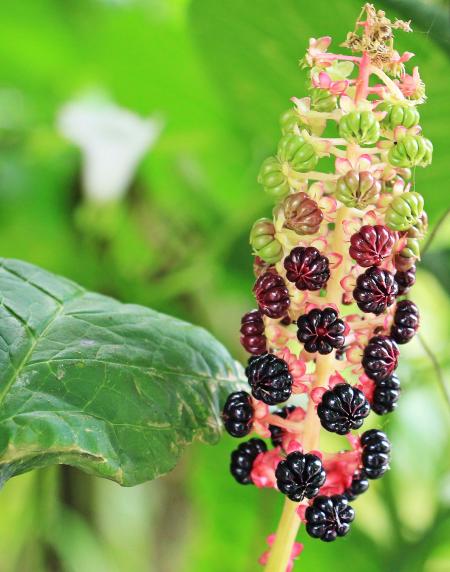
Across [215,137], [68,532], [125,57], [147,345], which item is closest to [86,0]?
[125,57]

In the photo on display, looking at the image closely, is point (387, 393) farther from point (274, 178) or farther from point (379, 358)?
point (274, 178)

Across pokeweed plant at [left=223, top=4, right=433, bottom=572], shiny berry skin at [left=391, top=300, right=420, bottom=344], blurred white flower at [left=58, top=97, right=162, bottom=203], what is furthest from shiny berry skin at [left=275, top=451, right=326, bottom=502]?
blurred white flower at [left=58, top=97, right=162, bottom=203]

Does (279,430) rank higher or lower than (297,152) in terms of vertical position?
lower

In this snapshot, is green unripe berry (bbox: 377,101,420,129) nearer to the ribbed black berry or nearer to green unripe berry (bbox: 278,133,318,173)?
green unripe berry (bbox: 278,133,318,173)

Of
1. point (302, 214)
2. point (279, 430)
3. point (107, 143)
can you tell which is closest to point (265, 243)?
point (302, 214)

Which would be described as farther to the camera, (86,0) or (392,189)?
(86,0)

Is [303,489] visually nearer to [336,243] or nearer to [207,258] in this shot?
[336,243]

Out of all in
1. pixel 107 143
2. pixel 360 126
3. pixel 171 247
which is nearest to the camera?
pixel 360 126
